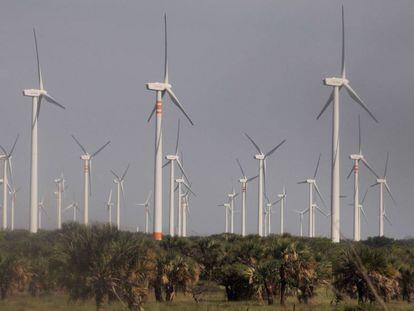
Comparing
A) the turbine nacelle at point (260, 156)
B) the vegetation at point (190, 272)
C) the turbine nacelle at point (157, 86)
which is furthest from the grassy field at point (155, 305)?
the turbine nacelle at point (260, 156)

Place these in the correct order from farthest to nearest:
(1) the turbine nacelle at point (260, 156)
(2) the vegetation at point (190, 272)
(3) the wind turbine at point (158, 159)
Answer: (1) the turbine nacelle at point (260, 156), (3) the wind turbine at point (158, 159), (2) the vegetation at point (190, 272)

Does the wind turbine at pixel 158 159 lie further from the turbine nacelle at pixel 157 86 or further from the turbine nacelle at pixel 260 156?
the turbine nacelle at pixel 260 156

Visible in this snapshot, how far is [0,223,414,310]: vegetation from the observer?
128 feet

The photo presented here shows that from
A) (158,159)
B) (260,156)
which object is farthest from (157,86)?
(260,156)

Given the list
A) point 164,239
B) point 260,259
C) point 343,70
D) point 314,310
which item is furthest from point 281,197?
point 314,310

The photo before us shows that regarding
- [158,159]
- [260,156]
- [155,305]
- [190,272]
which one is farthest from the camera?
[260,156]

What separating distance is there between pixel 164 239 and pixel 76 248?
23.9 m

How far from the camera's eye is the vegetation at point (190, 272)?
38938 mm

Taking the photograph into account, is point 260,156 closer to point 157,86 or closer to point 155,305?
point 157,86

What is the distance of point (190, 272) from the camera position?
162ft

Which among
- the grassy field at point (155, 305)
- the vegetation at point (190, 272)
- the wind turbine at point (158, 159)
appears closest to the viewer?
the vegetation at point (190, 272)

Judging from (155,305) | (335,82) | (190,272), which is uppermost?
(335,82)

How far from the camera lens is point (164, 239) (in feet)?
207

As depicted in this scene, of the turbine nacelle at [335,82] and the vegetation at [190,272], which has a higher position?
the turbine nacelle at [335,82]
